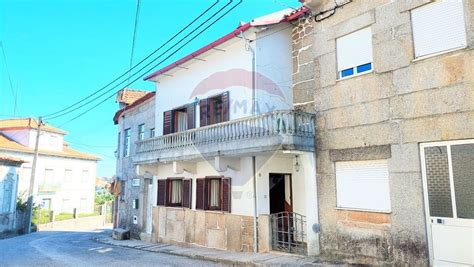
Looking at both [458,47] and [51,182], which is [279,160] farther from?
[51,182]

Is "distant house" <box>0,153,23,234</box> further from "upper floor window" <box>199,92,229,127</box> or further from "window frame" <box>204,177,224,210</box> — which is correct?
"window frame" <box>204,177,224,210</box>

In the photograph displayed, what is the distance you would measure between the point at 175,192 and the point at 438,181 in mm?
10674

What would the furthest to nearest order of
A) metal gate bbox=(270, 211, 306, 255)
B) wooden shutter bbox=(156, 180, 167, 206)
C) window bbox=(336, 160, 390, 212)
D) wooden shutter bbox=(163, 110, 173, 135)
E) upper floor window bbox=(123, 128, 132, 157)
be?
upper floor window bbox=(123, 128, 132, 157) < wooden shutter bbox=(156, 180, 167, 206) < wooden shutter bbox=(163, 110, 173, 135) < metal gate bbox=(270, 211, 306, 255) < window bbox=(336, 160, 390, 212)

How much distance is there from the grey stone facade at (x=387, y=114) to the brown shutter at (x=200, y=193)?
17.1 feet

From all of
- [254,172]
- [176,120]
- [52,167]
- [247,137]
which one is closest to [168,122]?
[176,120]

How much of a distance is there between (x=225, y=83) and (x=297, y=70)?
9.03ft

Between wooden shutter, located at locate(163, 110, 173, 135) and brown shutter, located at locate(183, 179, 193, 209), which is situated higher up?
wooden shutter, located at locate(163, 110, 173, 135)

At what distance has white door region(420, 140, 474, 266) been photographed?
661cm

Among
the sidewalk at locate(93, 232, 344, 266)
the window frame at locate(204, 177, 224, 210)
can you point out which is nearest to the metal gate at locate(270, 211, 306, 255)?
the sidewalk at locate(93, 232, 344, 266)

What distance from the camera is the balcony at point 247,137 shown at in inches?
361

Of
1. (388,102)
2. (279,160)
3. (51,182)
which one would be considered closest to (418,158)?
(388,102)

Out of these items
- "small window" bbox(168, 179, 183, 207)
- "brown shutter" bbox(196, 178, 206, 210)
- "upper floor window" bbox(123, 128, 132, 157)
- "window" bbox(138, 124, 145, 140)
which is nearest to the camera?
"brown shutter" bbox(196, 178, 206, 210)

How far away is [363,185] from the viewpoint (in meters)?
8.45

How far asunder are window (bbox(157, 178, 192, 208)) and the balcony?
1466 mm
